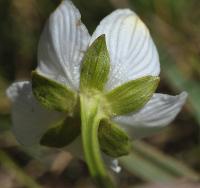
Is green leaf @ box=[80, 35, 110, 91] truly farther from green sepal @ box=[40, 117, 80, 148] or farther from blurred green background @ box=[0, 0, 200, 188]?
blurred green background @ box=[0, 0, 200, 188]

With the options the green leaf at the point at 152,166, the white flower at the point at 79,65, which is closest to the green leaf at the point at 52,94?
the white flower at the point at 79,65

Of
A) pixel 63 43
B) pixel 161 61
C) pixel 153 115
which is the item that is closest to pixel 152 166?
pixel 161 61

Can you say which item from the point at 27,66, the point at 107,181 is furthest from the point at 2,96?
the point at 107,181

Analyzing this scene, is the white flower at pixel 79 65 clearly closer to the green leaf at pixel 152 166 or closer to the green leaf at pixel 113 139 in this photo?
the green leaf at pixel 113 139

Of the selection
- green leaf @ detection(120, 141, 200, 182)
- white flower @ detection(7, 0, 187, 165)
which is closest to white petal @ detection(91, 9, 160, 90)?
white flower @ detection(7, 0, 187, 165)

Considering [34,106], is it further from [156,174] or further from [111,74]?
[156,174]

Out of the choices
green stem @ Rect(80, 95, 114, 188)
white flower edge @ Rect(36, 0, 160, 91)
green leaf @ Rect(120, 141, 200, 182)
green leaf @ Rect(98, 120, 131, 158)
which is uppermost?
white flower edge @ Rect(36, 0, 160, 91)

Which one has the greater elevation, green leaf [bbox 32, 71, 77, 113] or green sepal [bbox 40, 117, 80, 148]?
green leaf [bbox 32, 71, 77, 113]
